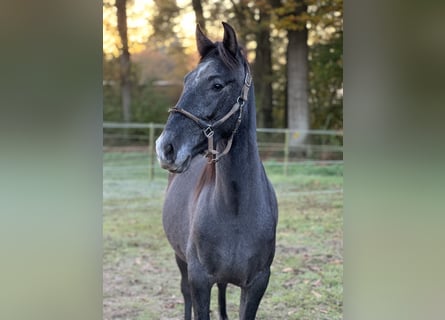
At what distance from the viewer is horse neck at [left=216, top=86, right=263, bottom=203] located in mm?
2006

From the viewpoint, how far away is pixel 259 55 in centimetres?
1059

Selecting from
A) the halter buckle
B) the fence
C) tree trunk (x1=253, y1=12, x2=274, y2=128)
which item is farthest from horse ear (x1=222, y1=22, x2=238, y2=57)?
tree trunk (x1=253, y1=12, x2=274, y2=128)

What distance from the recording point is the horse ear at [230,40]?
1795 millimetres

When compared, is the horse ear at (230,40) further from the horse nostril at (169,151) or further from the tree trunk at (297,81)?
the tree trunk at (297,81)

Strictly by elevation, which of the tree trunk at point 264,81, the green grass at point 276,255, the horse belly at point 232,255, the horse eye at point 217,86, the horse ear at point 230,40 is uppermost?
the tree trunk at point 264,81

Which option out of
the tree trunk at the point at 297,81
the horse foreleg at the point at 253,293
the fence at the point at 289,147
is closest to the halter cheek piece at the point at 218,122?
the horse foreleg at the point at 253,293

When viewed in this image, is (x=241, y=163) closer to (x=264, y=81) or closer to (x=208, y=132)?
(x=208, y=132)

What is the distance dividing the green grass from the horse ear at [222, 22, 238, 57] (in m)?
2.12

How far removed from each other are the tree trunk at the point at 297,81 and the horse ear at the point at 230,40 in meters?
7.53

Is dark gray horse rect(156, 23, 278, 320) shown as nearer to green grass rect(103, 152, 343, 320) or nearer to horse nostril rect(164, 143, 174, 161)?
horse nostril rect(164, 143, 174, 161)
